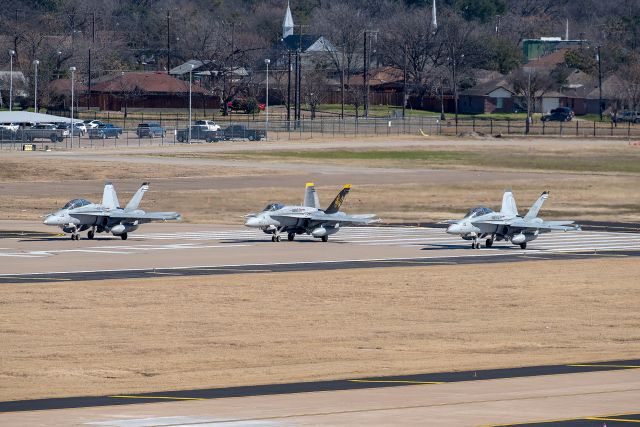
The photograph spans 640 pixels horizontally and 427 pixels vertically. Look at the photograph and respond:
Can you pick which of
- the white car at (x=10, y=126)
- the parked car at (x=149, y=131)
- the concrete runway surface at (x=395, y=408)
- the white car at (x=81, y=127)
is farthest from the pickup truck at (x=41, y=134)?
the concrete runway surface at (x=395, y=408)

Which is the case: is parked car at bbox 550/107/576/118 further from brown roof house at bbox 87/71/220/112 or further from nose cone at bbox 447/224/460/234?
nose cone at bbox 447/224/460/234

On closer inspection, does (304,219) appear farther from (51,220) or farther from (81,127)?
(81,127)

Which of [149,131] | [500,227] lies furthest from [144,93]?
[500,227]

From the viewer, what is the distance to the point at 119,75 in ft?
628

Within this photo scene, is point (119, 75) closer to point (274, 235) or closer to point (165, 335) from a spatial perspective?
point (274, 235)

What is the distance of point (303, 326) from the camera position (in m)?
38.2

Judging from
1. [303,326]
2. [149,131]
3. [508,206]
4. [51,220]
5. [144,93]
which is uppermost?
[144,93]

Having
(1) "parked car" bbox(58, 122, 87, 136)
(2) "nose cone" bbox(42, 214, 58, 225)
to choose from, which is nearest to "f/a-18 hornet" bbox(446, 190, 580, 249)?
(2) "nose cone" bbox(42, 214, 58, 225)

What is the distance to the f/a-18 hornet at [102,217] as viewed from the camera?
197 ft

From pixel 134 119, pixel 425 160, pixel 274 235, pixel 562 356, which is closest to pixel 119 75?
pixel 134 119

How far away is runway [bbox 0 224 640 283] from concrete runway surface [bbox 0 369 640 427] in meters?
21.9

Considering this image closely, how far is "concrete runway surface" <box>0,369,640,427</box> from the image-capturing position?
24734mm

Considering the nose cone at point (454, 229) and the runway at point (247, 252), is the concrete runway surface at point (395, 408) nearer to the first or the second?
the runway at point (247, 252)

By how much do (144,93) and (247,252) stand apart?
13358 cm
